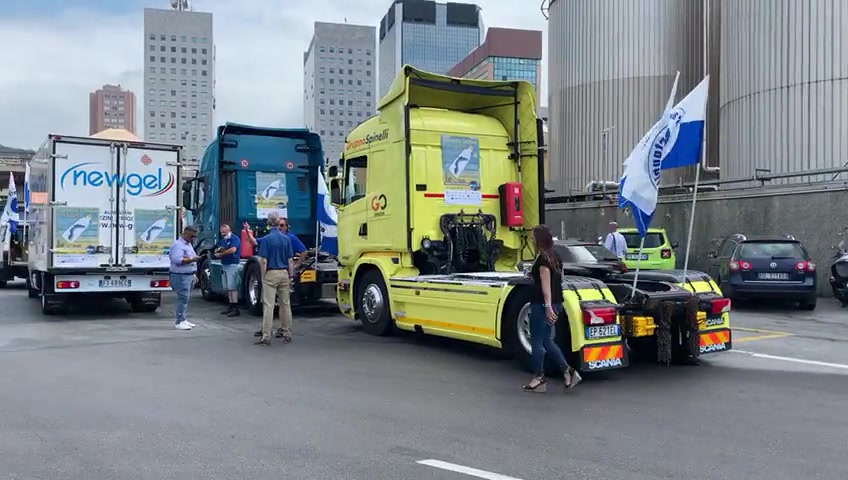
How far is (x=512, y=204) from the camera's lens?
10.6 meters

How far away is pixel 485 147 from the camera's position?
35.2ft

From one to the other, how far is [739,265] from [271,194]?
941 cm

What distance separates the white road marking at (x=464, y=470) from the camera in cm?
448

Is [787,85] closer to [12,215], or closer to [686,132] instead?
[686,132]

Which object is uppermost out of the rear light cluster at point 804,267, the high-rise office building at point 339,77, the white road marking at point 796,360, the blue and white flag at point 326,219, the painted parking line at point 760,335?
the high-rise office building at point 339,77

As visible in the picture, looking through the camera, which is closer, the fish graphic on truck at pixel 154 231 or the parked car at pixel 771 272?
the fish graphic on truck at pixel 154 231

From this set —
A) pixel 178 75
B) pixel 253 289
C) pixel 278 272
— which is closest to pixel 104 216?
pixel 253 289

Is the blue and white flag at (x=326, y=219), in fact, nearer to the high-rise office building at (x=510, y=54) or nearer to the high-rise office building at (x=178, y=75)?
the high-rise office building at (x=178, y=75)

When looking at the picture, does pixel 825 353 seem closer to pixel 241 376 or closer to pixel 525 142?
pixel 525 142

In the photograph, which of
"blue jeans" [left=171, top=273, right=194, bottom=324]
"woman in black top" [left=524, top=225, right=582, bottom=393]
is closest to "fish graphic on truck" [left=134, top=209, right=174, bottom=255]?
"blue jeans" [left=171, top=273, right=194, bottom=324]

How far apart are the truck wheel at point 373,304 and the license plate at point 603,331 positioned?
147 inches

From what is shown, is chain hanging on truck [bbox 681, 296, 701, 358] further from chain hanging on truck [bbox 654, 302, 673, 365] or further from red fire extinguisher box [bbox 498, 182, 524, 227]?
red fire extinguisher box [bbox 498, 182, 524, 227]

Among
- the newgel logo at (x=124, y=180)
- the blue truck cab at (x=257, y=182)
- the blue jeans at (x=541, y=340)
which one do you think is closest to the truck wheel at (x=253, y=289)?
the blue truck cab at (x=257, y=182)

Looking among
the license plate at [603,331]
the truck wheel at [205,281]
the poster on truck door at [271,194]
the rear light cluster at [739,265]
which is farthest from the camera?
the truck wheel at [205,281]
